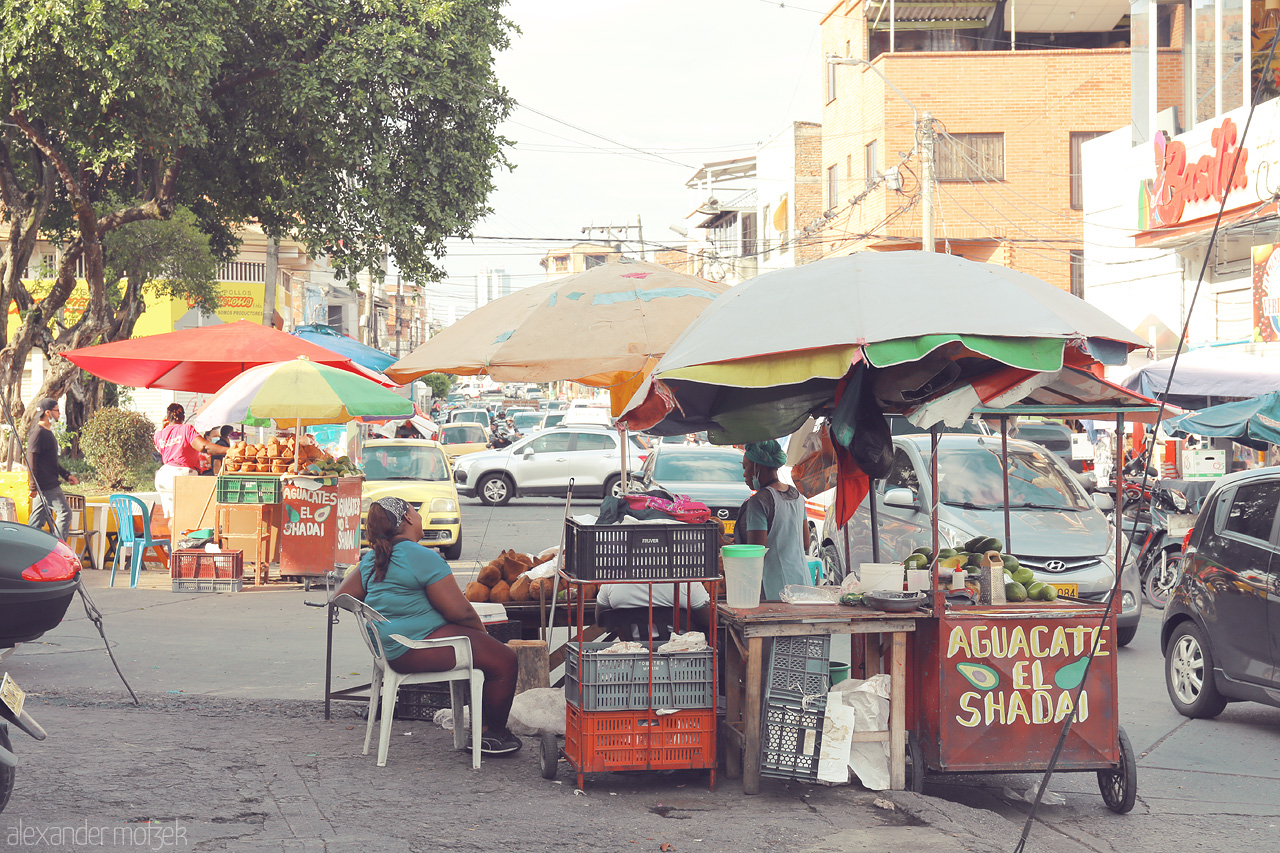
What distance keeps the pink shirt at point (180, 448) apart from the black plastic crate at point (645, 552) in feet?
32.0

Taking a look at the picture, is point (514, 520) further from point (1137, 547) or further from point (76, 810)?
point (76, 810)

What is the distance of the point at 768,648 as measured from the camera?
6090mm

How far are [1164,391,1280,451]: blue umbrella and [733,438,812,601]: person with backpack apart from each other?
7000 millimetres

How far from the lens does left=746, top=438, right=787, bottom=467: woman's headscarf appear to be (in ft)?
23.7

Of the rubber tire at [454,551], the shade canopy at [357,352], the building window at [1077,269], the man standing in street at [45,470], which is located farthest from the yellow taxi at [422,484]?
the building window at [1077,269]

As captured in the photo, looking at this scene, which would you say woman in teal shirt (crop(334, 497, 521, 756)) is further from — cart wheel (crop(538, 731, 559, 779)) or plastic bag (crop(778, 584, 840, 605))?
plastic bag (crop(778, 584, 840, 605))

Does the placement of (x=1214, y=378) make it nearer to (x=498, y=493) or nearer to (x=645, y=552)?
(x=645, y=552)

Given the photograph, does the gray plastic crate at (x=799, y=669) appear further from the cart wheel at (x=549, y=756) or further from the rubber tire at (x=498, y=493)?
the rubber tire at (x=498, y=493)

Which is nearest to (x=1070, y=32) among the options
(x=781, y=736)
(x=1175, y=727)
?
(x=1175, y=727)

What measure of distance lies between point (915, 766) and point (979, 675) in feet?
1.96

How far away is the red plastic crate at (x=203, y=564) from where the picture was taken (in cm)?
1269

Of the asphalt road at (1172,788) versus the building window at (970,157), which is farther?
the building window at (970,157)

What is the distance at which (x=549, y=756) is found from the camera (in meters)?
5.98

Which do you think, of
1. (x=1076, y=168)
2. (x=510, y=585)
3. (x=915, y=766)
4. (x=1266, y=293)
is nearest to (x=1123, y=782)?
(x=915, y=766)
